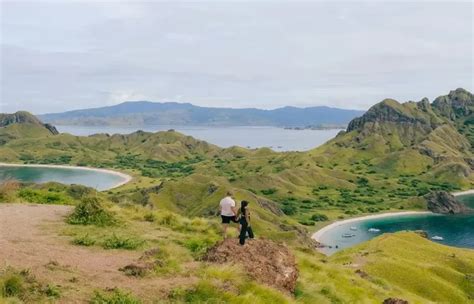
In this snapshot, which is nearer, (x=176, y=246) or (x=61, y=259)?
(x=61, y=259)

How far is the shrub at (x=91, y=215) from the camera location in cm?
2702

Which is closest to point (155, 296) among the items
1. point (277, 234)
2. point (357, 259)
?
point (357, 259)

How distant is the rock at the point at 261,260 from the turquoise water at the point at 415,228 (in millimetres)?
118522

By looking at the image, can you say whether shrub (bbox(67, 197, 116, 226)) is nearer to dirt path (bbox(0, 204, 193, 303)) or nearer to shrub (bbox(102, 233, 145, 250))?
dirt path (bbox(0, 204, 193, 303))

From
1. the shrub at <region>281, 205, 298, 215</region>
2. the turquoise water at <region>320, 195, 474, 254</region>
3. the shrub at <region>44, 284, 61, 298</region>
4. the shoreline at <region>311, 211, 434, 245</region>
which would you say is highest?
the shrub at <region>44, 284, 61, 298</region>

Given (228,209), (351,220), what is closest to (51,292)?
(228,209)

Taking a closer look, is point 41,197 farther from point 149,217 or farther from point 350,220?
point 350,220

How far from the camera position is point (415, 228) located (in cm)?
17312

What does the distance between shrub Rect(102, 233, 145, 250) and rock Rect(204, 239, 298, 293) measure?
3.74 meters

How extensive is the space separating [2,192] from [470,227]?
582 feet

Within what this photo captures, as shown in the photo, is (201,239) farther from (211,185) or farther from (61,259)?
(211,185)

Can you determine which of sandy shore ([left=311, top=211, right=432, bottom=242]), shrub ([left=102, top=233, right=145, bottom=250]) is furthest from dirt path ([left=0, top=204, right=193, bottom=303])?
sandy shore ([left=311, top=211, right=432, bottom=242])

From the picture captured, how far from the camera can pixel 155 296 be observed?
16.1 m

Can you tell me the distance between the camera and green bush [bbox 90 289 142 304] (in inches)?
583
